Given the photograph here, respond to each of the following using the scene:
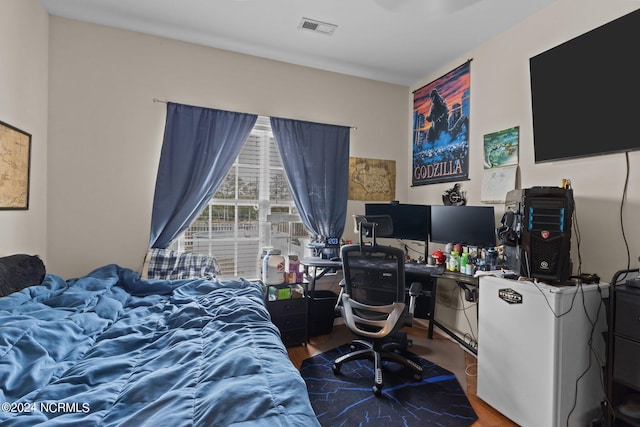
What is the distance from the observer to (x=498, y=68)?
2.61 m

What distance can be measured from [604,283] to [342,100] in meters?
2.75

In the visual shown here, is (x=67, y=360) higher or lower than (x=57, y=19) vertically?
lower

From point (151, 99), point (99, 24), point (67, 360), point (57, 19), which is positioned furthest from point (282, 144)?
point (67, 360)

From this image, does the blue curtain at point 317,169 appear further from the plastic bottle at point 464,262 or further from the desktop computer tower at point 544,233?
the desktop computer tower at point 544,233

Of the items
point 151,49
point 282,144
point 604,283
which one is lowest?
point 604,283

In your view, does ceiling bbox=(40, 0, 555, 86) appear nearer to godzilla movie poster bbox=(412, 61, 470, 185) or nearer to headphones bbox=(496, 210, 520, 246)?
godzilla movie poster bbox=(412, 61, 470, 185)

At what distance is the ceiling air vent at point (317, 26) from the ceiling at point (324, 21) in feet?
0.11

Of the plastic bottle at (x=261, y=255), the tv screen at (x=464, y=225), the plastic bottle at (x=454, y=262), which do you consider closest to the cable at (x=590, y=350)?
the tv screen at (x=464, y=225)

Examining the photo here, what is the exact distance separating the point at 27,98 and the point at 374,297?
9.33 ft

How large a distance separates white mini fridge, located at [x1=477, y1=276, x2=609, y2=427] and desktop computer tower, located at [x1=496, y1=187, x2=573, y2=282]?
10 cm

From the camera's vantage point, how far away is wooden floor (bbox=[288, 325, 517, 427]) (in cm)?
191

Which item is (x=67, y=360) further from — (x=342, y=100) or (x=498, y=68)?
(x=498, y=68)

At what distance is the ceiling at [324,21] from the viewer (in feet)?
7.52

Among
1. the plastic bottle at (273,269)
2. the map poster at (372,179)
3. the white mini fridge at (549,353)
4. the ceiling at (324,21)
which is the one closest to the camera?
the white mini fridge at (549,353)
